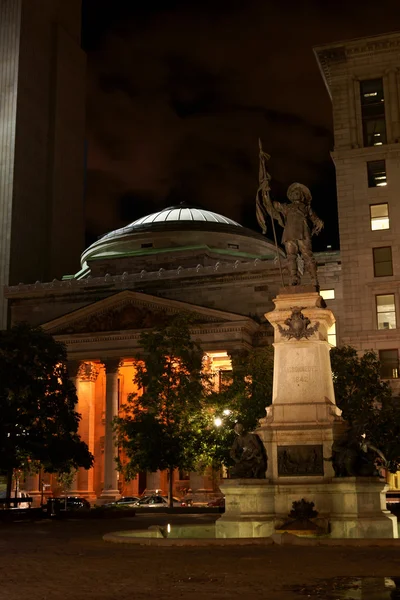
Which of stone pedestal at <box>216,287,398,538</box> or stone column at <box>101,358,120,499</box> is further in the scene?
stone column at <box>101,358,120,499</box>

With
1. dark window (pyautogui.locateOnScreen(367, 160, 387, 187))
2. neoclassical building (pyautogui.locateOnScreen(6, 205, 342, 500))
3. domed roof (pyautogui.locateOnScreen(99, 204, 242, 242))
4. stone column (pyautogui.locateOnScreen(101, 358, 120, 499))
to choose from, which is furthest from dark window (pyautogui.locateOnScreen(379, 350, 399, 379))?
domed roof (pyautogui.locateOnScreen(99, 204, 242, 242))

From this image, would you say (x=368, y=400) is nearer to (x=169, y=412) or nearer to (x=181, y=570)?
(x=169, y=412)

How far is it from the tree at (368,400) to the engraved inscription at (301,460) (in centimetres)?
2268

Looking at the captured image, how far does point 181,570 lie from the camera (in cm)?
1477

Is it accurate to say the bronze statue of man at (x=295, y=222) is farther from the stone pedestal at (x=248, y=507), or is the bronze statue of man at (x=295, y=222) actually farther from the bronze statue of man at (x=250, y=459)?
the stone pedestal at (x=248, y=507)

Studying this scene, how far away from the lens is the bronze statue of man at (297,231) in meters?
24.6

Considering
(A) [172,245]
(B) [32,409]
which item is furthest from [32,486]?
(A) [172,245]

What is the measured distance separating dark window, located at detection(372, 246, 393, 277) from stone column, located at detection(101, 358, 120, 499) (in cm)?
2426

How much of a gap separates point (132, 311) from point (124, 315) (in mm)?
875

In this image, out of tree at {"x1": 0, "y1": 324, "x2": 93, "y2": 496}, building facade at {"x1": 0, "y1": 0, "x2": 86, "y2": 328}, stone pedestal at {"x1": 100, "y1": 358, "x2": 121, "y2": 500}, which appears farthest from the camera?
building facade at {"x1": 0, "y1": 0, "x2": 86, "y2": 328}

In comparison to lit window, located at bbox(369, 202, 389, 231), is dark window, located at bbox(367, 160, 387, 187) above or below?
above

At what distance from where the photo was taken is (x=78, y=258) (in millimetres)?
104688

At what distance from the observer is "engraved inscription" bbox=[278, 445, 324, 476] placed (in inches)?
867

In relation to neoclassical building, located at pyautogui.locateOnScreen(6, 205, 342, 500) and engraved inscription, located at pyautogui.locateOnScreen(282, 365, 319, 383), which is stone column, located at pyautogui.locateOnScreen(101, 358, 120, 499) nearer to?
neoclassical building, located at pyautogui.locateOnScreen(6, 205, 342, 500)
